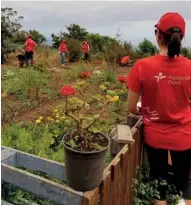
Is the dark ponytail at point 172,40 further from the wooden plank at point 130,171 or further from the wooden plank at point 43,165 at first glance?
the wooden plank at point 43,165

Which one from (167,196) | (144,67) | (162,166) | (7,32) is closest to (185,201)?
(167,196)

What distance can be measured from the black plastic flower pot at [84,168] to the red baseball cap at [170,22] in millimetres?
1059

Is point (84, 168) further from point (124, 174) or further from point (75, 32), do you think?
point (75, 32)

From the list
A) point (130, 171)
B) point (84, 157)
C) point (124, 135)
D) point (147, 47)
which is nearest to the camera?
point (84, 157)

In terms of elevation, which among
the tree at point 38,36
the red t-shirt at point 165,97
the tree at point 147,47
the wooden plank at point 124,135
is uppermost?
the tree at point 38,36

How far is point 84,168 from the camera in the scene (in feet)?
5.79

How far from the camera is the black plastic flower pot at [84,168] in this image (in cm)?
175

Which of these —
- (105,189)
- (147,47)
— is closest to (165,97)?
(105,189)

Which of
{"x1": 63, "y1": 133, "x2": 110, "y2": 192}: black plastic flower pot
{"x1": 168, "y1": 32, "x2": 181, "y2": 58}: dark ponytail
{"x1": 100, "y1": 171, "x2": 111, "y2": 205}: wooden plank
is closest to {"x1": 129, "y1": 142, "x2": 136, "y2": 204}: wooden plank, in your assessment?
{"x1": 100, "y1": 171, "x2": 111, "y2": 205}: wooden plank

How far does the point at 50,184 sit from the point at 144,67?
40.7 inches

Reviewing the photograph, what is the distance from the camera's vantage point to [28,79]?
26.7ft

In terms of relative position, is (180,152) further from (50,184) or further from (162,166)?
(50,184)

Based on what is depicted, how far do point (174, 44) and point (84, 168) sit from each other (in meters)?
1.07

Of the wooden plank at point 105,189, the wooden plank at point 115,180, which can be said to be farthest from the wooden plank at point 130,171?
the wooden plank at point 105,189
